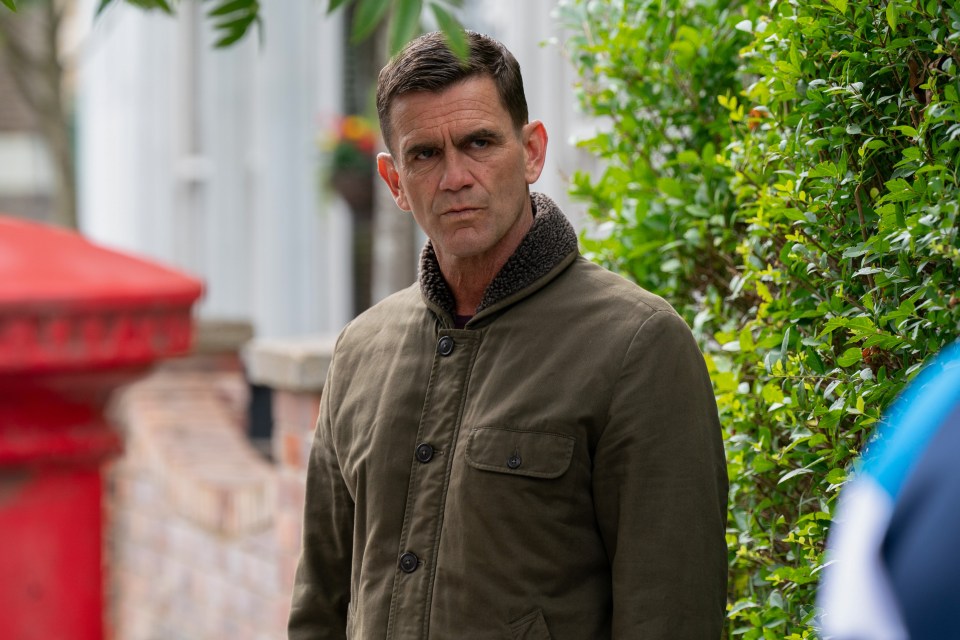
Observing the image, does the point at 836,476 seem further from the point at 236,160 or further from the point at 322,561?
the point at 236,160

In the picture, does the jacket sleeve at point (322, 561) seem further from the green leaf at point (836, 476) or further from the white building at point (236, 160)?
the white building at point (236, 160)

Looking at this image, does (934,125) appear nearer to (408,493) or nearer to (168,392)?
(408,493)

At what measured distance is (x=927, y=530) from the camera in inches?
38.6

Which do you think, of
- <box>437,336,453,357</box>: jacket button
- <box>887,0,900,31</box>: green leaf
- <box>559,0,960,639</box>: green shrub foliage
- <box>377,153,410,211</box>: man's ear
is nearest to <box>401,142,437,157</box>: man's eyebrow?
<box>377,153,410,211</box>: man's ear

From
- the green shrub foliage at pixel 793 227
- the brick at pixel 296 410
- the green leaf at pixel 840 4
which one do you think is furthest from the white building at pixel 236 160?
the green leaf at pixel 840 4

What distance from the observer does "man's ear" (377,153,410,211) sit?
2148 millimetres

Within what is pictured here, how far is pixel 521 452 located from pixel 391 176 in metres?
0.56

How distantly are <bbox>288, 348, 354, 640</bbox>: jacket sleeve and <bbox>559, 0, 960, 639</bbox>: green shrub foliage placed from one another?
651 mm

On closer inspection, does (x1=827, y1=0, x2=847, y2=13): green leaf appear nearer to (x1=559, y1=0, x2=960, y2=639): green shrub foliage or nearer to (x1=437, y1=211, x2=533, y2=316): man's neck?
(x1=559, y1=0, x2=960, y2=639): green shrub foliage

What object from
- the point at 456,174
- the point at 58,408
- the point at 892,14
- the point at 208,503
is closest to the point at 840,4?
the point at 892,14

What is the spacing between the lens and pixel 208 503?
201 inches

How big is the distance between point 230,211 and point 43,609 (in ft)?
22.5

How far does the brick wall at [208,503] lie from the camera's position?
4.39m

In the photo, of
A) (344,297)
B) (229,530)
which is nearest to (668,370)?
(229,530)
